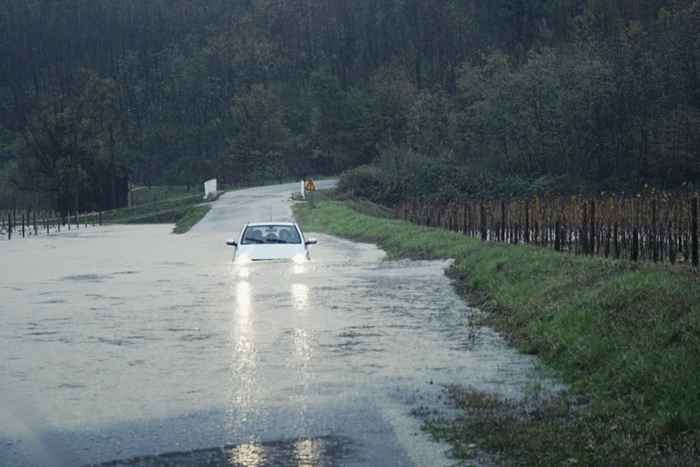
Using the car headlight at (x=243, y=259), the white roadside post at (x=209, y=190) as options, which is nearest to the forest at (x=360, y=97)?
the white roadside post at (x=209, y=190)

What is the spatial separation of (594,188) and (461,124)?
2102 cm

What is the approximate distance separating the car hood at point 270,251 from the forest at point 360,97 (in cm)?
4676

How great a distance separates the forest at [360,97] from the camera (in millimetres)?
80562

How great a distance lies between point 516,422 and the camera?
32.9ft

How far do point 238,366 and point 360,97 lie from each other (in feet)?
387

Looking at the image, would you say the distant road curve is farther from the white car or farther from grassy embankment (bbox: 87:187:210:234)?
the white car

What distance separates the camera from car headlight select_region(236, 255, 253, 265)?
2750cm

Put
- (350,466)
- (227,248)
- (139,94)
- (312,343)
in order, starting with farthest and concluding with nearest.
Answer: (139,94) → (227,248) → (312,343) → (350,466)

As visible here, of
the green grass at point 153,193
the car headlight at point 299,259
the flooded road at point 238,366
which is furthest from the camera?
the green grass at point 153,193

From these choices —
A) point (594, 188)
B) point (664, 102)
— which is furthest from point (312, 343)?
point (664, 102)

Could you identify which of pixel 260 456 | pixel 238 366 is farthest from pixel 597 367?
pixel 260 456

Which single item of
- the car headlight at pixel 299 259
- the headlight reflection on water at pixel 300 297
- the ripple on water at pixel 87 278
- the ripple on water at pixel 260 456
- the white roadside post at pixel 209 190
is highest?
the white roadside post at pixel 209 190

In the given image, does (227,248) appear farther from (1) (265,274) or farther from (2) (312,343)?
(2) (312,343)

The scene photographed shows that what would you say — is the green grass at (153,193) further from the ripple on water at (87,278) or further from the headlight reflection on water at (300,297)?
the headlight reflection on water at (300,297)
